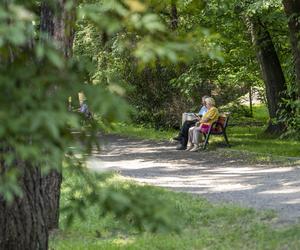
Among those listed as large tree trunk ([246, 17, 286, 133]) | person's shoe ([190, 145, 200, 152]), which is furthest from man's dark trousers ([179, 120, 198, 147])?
large tree trunk ([246, 17, 286, 133])

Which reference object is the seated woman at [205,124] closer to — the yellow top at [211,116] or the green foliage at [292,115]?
the yellow top at [211,116]

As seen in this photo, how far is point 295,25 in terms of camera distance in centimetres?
1522

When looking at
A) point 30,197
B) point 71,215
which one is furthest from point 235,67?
point 71,215

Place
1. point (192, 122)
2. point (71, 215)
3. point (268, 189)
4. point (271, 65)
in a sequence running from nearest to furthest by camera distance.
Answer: point (71, 215), point (268, 189), point (192, 122), point (271, 65)

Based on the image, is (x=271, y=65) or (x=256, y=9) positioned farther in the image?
(x=271, y=65)

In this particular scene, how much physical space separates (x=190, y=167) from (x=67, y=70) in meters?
12.2

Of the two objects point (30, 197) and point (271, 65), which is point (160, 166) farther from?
point (30, 197)

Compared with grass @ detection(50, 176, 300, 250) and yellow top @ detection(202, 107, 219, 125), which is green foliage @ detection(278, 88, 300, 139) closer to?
yellow top @ detection(202, 107, 219, 125)

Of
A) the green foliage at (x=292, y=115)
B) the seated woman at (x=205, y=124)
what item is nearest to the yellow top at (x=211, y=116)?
the seated woman at (x=205, y=124)

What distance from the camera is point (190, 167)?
1420 cm

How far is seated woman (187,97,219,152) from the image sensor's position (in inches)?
656

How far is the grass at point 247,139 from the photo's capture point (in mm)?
15903

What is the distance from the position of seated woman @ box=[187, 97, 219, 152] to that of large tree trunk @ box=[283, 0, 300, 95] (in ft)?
7.82

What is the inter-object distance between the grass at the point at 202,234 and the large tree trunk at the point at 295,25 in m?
6.79
